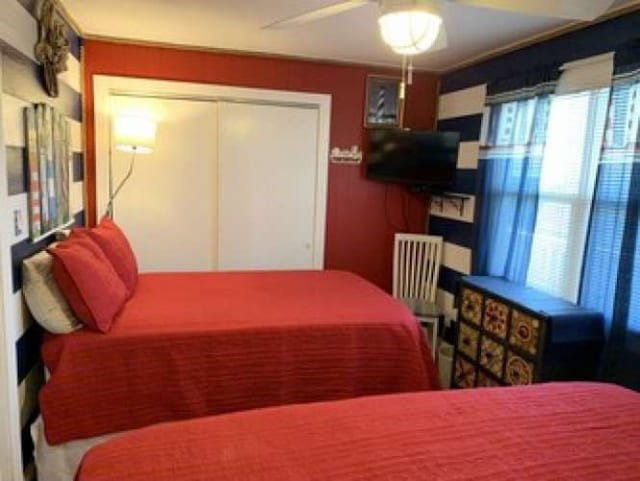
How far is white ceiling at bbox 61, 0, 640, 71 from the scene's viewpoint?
2561 mm

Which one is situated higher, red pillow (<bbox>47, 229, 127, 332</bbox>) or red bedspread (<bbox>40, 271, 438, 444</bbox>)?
red pillow (<bbox>47, 229, 127, 332</bbox>)

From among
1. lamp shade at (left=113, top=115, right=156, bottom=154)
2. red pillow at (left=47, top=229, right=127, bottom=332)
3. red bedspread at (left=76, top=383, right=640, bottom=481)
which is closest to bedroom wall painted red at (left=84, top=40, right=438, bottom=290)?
lamp shade at (left=113, top=115, right=156, bottom=154)

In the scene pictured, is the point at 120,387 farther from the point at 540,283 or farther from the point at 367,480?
the point at 540,283

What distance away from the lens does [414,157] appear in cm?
375

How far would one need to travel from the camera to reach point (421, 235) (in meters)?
4.10

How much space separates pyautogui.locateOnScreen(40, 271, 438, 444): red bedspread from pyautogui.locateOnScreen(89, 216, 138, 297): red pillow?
13cm

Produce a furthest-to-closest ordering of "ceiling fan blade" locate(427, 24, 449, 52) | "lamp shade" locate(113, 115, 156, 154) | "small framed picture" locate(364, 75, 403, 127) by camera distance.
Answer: "small framed picture" locate(364, 75, 403, 127) → "lamp shade" locate(113, 115, 156, 154) → "ceiling fan blade" locate(427, 24, 449, 52)

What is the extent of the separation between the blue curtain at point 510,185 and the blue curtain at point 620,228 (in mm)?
528

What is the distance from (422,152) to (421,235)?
2.50 feet

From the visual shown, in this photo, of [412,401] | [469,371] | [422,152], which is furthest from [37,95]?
[469,371]

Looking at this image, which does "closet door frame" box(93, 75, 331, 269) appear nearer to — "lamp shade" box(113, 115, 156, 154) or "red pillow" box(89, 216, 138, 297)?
"lamp shade" box(113, 115, 156, 154)

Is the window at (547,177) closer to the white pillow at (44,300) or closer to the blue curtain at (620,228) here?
the blue curtain at (620,228)

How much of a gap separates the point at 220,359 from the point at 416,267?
2.27 metres

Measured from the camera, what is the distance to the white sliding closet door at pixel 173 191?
3537 mm
